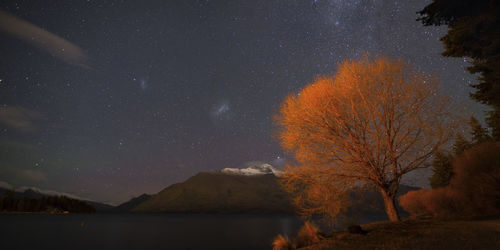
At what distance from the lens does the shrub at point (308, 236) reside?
12305mm

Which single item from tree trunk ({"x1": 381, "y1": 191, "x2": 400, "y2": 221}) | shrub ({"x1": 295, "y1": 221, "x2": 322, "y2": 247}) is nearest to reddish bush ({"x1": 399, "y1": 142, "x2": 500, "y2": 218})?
tree trunk ({"x1": 381, "y1": 191, "x2": 400, "y2": 221})

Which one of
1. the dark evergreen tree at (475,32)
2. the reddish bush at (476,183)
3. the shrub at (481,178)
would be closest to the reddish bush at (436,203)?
the reddish bush at (476,183)

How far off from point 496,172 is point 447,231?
907 centimetres

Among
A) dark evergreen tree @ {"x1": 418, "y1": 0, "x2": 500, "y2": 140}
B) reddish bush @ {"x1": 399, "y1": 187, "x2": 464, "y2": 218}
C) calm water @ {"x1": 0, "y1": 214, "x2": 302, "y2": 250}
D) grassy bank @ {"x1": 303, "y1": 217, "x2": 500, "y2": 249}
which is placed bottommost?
calm water @ {"x1": 0, "y1": 214, "x2": 302, "y2": 250}

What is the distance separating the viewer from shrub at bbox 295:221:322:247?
484 inches

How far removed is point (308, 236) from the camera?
12.9 m

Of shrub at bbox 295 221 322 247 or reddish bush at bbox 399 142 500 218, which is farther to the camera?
reddish bush at bbox 399 142 500 218

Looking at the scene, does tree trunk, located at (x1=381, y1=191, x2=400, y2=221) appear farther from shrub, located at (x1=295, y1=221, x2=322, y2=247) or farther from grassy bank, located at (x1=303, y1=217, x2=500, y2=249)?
shrub, located at (x1=295, y1=221, x2=322, y2=247)

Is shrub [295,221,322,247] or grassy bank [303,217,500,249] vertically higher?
grassy bank [303,217,500,249]

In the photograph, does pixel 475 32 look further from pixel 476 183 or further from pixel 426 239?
pixel 426 239

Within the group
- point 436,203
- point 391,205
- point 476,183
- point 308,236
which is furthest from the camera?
point 436,203

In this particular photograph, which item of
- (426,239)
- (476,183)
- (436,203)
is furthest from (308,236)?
(436,203)

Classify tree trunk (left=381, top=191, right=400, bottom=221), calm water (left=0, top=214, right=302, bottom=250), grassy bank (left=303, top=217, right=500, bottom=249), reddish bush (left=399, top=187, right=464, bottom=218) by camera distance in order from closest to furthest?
grassy bank (left=303, top=217, right=500, bottom=249) < tree trunk (left=381, top=191, right=400, bottom=221) < reddish bush (left=399, top=187, right=464, bottom=218) < calm water (left=0, top=214, right=302, bottom=250)

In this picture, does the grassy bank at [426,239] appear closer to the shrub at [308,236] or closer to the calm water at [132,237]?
the shrub at [308,236]
